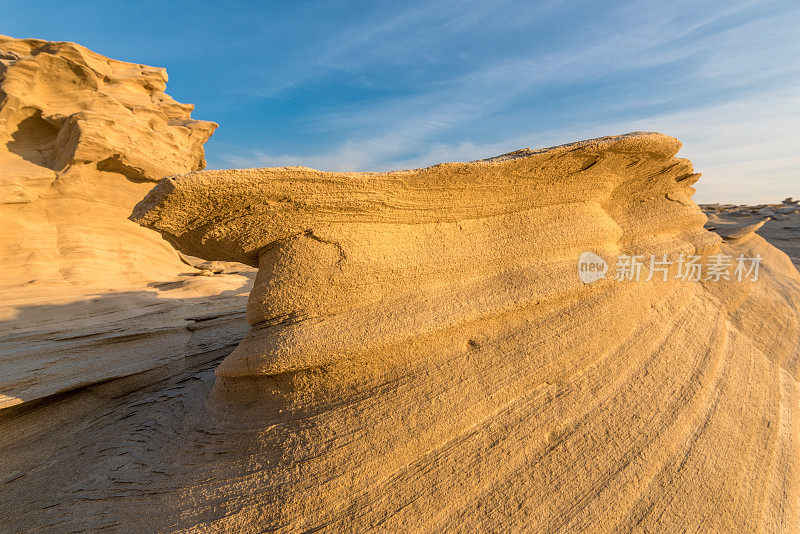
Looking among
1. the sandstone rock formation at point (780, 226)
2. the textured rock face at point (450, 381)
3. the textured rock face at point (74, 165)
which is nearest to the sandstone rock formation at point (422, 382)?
the textured rock face at point (450, 381)

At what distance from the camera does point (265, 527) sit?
5.74 ft

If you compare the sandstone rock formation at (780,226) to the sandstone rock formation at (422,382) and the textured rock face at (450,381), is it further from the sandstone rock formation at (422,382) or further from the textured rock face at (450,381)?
the textured rock face at (450,381)

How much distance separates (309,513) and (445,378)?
3.11 feet

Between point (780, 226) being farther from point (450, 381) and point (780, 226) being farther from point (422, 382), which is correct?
point (422, 382)

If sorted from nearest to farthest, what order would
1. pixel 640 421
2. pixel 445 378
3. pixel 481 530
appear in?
pixel 481 530, pixel 445 378, pixel 640 421

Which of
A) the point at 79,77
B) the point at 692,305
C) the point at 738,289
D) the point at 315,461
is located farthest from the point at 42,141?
the point at 738,289

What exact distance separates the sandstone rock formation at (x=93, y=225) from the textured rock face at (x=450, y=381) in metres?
1.59

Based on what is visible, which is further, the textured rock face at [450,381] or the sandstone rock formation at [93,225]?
the sandstone rock formation at [93,225]

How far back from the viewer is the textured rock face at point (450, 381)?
6.13 feet

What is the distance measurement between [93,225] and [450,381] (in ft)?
28.5

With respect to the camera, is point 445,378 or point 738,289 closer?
point 445,378

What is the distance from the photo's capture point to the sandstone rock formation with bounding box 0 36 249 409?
139 inches

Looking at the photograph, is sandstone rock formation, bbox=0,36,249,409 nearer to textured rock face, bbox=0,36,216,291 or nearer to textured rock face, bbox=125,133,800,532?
textured rock face, bbox=0,36,216,291

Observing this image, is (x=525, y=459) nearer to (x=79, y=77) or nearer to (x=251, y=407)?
(x=251, y=407)
